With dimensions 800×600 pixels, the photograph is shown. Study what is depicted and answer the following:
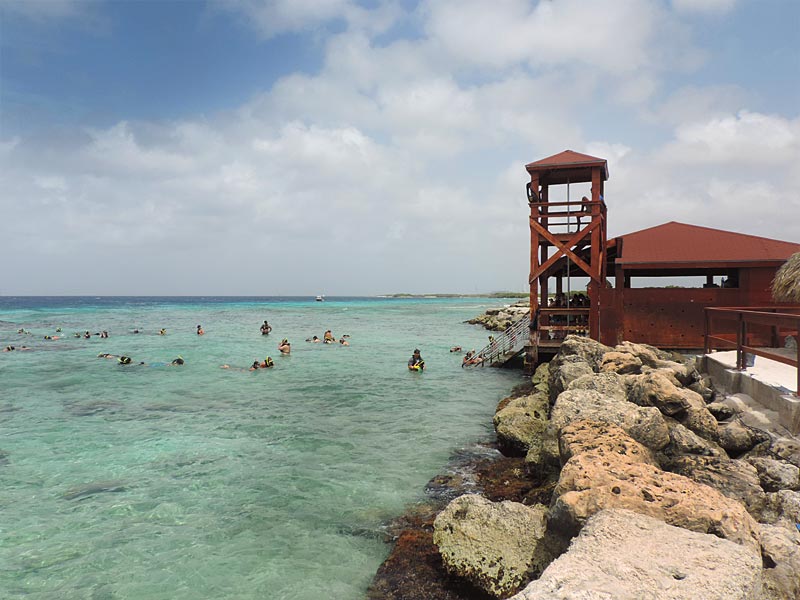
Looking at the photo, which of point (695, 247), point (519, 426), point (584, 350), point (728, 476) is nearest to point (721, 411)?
point (728, 476)

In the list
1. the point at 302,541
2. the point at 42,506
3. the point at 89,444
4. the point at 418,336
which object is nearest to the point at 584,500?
the point at 302,541

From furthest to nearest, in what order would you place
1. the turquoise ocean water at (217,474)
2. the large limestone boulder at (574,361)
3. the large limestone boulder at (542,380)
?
1. the large limestone boulder at (542,380)
2. the large limestone boulder at (574,361)
3. the turquoise ocean water at (217,474)

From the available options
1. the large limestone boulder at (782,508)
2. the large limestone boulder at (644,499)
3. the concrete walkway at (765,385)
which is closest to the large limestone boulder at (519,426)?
the concrete walkway at (765,385)

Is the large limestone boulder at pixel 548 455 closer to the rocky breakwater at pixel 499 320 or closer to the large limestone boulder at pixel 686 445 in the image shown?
the large limestone boulder at pixel 686 445

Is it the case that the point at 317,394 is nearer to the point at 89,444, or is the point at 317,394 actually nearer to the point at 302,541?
the point at 89,444

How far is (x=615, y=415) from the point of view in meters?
→ 6.34

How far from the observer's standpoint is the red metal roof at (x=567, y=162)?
52.2 feet

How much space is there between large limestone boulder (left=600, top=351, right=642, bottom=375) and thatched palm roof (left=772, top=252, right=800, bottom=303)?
368 cm

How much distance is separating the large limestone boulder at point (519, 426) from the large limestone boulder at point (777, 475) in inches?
125

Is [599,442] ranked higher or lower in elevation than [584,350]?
lower

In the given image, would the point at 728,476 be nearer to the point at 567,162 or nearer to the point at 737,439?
the point at 737,439

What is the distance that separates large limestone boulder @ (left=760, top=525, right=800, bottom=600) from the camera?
3482 millimetres

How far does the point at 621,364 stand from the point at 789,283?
4450mm

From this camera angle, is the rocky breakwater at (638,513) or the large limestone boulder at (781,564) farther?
the large limestone boulder at (781,564)
